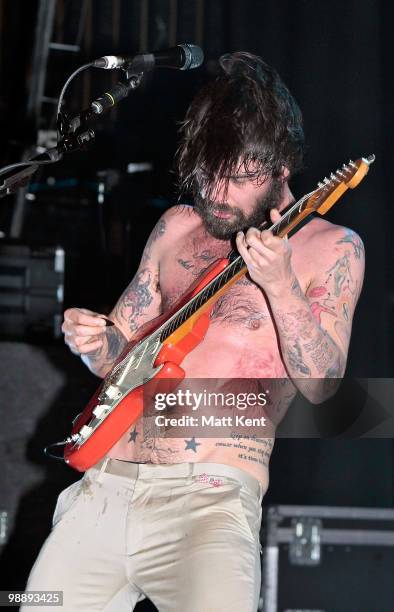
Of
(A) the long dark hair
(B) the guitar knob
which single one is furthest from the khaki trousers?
(A) the long dark hair

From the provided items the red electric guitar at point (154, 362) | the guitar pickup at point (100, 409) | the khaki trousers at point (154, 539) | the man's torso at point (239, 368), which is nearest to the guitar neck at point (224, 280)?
the red electric guitar at point (154, 362)

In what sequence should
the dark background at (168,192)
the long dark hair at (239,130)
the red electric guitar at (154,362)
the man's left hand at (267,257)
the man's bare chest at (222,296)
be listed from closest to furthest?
the man's left hand at (267,257), the red electric guitar at (154,362), the man's bare chest at (222,296), the long dark hair at (239,130), the dark background at (168,192)

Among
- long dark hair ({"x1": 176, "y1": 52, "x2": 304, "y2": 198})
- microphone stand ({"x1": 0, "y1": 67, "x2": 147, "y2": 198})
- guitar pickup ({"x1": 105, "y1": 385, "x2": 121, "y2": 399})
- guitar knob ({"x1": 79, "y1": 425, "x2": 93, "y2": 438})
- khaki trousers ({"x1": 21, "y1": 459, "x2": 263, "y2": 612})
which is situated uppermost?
long dark hair ({"x1": 176, "y1": 52, "x2": 304, "y2": 198})

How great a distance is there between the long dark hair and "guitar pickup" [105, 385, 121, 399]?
63cm

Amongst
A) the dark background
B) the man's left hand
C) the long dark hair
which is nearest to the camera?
the man's left hand

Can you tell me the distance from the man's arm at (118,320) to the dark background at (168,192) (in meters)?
1.15

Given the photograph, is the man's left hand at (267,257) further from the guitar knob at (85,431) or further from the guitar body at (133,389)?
the guitar knob at (85,431)

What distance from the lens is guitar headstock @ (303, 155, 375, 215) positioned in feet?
7.00

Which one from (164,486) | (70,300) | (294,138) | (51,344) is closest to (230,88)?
(294,138)

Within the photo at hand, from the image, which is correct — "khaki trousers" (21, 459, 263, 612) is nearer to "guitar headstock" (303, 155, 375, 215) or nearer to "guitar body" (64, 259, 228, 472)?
"guitar body" (64, 259, 228, 472)

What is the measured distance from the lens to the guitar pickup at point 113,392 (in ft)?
7.44

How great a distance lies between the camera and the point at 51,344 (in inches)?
150

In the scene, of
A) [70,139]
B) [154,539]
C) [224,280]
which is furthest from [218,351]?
[70,139]

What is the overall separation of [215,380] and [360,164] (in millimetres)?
663
